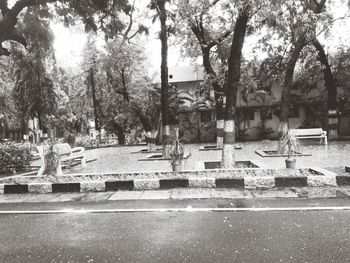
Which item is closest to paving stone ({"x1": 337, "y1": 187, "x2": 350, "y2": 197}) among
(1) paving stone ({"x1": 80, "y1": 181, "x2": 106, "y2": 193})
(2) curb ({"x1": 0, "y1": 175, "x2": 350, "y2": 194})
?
(2) curb ({"x1": 0, "y1": 175, "x2": 350, "y2": 194})

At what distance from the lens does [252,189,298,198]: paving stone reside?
22.1ft

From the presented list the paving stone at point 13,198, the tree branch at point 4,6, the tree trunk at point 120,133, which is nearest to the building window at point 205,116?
the tree trunk at point 120,133

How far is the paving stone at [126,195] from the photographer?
23.1 feet

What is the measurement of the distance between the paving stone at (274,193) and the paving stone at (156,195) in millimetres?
1836

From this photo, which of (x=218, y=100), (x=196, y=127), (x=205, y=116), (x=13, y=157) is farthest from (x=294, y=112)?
(x=13, y=157)

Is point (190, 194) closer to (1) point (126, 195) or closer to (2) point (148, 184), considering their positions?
(2) point (148, 184)

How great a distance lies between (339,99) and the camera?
87.1 feet

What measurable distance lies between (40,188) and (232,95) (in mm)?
5836

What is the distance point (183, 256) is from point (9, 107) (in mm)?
31793

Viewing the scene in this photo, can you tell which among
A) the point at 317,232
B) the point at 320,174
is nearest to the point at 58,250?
the point at 317,232

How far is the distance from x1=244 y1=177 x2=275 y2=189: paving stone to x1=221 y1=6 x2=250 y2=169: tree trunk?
2031mm

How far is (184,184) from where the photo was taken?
7.84 m

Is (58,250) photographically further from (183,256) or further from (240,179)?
(240,179)

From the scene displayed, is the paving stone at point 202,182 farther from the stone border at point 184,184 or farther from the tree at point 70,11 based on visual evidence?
the tree at point 70,11
